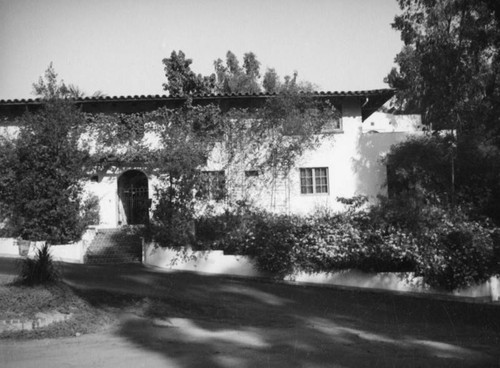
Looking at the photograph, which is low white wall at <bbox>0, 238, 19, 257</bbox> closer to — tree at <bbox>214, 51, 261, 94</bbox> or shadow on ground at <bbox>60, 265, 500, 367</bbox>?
shadow on ground at <bbox>60, 265, 500, 367</bbox>

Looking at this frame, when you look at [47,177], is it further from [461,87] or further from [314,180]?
[461,87]

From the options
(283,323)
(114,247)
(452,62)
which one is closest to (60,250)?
(114,247)

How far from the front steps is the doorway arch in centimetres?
138

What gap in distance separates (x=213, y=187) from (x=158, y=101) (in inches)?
237

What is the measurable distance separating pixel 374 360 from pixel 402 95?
12620 mm

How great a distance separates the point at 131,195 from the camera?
1922 cm

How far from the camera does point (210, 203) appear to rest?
582 inches

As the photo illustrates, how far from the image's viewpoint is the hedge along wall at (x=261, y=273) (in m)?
11.8

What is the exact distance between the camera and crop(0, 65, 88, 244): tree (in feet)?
50.4

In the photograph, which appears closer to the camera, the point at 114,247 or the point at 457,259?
the point at 457,259

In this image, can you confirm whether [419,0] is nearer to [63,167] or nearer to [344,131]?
[344,131]

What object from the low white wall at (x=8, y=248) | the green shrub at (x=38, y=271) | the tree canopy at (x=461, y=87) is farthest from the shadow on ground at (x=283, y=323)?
the tree canopy at (x=461, y=87)

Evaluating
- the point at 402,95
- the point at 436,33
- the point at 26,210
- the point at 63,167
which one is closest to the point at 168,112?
the point at 63,167

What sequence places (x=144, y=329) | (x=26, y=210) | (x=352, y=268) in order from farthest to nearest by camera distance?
1. (x=26, y=210)
2. (x=352, y=268)
3. (x=144, y=329)
